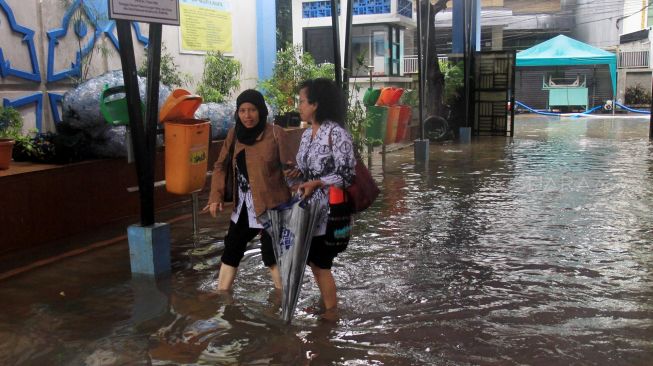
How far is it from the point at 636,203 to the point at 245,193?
5473 millimetres

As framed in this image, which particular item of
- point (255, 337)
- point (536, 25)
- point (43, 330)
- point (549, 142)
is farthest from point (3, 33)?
point (536, 25)

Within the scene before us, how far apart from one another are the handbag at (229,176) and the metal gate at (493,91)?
13.6 m

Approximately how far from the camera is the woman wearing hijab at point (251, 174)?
4.21 meters

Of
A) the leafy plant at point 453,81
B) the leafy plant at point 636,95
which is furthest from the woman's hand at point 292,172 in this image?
the leafy plant at point 636,95

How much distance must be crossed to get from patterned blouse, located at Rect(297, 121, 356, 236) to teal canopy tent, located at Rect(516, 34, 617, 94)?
962 inches

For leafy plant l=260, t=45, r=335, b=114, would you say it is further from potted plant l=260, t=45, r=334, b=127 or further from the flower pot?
the flower pot

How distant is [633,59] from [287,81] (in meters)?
22.9

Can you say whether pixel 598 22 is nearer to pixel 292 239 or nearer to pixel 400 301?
pixel 400 301

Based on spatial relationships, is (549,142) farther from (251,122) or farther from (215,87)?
(251,122)

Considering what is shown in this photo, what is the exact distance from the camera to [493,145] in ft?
50.6

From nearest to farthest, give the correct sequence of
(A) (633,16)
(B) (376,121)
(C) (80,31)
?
(C) (80,31) → (B) (376,121) → (A) (633,16)

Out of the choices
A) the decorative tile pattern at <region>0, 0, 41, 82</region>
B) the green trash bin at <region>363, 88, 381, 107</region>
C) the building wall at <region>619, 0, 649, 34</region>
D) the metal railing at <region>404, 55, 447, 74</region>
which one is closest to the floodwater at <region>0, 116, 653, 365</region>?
the decorative tile pattern at <region>0, 0, 41, 82</region>

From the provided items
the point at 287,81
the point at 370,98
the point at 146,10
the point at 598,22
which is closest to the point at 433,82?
the point at 287,81

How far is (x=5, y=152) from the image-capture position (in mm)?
5762
